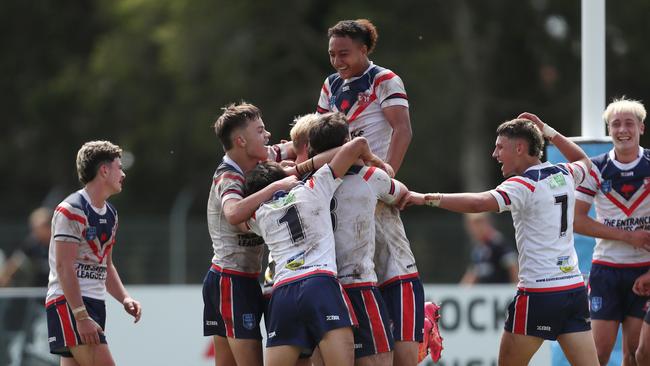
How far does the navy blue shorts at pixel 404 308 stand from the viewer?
6848 mm

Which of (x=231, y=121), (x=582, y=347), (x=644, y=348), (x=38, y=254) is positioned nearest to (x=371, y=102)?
(x=231, y=121)

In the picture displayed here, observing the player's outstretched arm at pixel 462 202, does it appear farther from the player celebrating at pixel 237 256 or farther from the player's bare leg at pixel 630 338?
the player's bare leg at pixel 630 338

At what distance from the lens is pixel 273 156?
738 centimetres

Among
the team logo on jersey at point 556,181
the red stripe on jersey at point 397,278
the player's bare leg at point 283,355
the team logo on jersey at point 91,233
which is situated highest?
the team logo on jersey at point 556,181

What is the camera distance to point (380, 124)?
7.15 meters

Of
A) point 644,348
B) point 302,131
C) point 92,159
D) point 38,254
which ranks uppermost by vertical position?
point 302,131

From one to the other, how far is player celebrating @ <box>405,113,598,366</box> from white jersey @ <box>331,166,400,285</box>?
0.44 m

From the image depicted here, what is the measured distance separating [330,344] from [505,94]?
22023 millimetres

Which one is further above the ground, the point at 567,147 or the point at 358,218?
the point at 567,147

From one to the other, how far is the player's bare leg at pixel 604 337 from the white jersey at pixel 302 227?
7.72ft

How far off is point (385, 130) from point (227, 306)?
1.47m

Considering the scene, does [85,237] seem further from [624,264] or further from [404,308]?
[624,264]

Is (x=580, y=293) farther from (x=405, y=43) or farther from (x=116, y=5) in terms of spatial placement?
(x=116, y=5)

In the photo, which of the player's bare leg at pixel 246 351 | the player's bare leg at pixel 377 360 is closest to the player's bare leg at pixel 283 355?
the player's bare leg at pixel 377 360
